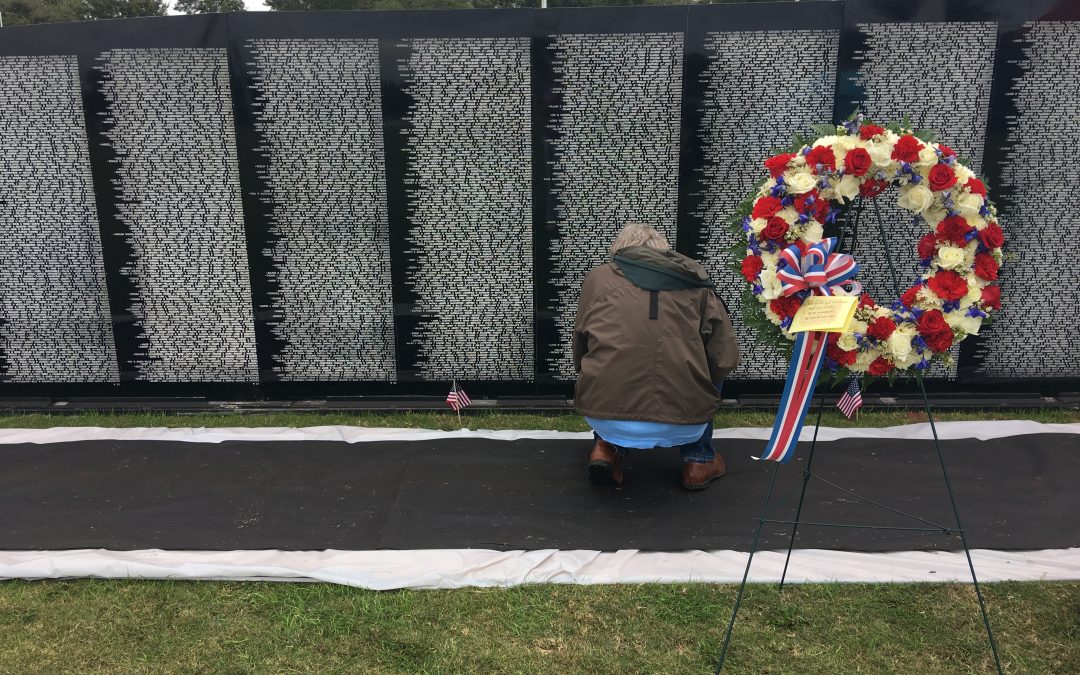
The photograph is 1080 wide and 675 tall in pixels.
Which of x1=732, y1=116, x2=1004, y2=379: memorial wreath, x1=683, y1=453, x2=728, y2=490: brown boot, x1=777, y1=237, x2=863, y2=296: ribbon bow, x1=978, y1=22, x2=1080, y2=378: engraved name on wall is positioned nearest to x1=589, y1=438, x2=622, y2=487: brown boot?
x1=683, y1=453, x2=728, y2=490: brown boot

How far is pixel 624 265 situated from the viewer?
14.6 ft

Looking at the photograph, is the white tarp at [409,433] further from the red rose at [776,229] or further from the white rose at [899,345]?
the red rose at [776,229]

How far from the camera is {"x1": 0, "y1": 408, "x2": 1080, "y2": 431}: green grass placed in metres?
5.90

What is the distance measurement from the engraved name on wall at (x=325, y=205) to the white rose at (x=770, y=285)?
134 inches

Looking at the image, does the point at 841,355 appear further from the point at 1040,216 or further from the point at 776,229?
the point at 1040,216

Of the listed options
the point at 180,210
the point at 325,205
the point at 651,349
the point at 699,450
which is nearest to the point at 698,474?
the point at 699,450

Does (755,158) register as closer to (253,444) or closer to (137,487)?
(253,444)

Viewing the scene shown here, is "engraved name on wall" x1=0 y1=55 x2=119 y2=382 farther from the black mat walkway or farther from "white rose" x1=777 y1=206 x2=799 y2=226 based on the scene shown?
"white rose" x1=777 y1=206 x2=799 y2=226

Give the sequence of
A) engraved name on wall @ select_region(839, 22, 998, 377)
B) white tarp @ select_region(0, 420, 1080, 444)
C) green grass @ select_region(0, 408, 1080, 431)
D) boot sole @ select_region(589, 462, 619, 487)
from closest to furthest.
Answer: boot sole @ select_region(589, 462, 619, 487) → white tarp @ select_region(0, 420, 1080, 444) → engraved name on wall @ select_region(839, 22, 998, 377) → green grass @ select_region(0, 408, 1080, 431)

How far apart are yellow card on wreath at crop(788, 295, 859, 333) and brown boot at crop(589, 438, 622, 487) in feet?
5.75

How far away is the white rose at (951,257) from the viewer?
11.3ft

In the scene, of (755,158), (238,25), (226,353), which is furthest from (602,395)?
(238,25)

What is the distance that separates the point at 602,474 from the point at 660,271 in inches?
49.3

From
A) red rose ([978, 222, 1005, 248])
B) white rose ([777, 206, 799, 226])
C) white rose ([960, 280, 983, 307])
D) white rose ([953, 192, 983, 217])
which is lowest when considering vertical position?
white rose ([960, 280, 983, 307])
